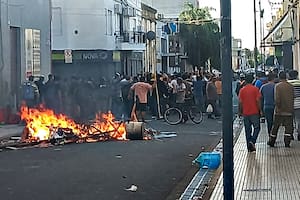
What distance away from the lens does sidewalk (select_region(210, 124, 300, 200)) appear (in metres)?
11.4

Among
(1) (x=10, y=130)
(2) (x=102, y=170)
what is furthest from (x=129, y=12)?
(2) (x=102, y=170)

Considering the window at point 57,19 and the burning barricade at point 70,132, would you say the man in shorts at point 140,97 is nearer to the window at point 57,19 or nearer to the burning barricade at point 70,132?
the burning barricade at point 70,132

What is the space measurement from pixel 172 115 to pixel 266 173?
1552 cm

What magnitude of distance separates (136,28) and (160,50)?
50.7 ft

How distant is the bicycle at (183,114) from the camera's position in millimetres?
28750

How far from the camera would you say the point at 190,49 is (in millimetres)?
86188

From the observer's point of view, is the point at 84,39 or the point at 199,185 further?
the point at 84,39

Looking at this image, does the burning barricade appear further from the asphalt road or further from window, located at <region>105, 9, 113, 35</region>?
window, located at <region>105, 9, 113, 35</region>

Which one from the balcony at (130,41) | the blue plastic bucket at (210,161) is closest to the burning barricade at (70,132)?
the blue plastic bucket at (210,161)

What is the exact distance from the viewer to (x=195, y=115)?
29.2m

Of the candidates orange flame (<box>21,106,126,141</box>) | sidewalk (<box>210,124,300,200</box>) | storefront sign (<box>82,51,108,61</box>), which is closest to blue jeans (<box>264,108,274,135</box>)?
sidewalk (<box>210,124,300,200</box>)

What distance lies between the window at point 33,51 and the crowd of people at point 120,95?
1272 millimetres

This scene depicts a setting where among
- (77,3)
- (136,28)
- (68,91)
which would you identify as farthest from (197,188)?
(136,28)

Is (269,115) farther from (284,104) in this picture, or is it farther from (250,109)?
(250,109)
